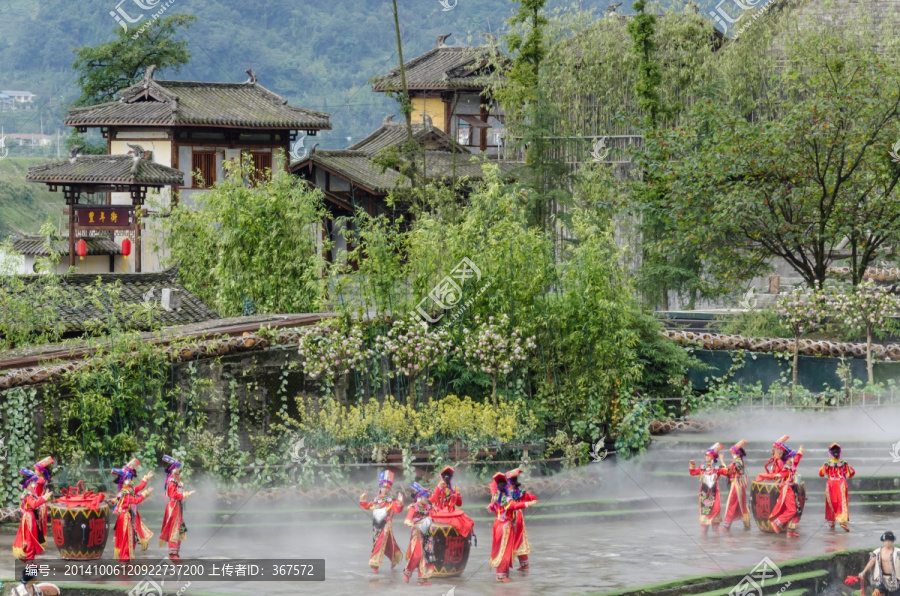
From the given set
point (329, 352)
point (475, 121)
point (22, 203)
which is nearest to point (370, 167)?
point (475, 121)

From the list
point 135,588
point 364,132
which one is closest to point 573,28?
point 135,588

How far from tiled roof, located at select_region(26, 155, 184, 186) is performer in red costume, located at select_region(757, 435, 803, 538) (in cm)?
2171

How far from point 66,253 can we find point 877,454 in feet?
78.1

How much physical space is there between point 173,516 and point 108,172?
21.2m

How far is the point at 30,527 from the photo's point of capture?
1284cm

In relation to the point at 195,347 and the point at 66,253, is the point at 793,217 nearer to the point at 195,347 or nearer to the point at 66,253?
the point at 195,347

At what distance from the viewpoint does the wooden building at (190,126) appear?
3462 centimetres

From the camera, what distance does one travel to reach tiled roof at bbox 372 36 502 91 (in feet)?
132

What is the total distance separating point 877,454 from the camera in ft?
60.6

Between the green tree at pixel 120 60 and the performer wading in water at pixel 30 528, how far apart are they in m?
33.1

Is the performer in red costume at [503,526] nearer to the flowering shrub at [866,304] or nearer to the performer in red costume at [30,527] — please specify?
the performer in red costume at [30,527]

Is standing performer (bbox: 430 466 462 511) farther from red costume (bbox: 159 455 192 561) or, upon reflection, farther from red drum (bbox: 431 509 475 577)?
red costume (bbox: 159 455 192 561)

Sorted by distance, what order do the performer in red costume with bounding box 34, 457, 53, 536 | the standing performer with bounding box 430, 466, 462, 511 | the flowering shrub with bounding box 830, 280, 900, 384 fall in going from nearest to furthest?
the standing performer with bounding box 430, 466, 462, 511, the performer in red costume with bounding box 34, 457, 53, 536, the flowering shrub with bounding box 830, 280, 900, 384

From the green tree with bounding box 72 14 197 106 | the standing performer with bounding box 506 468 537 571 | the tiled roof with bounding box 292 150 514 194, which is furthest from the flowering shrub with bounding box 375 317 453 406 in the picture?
the green tree with bounding box 72 14 197 106
